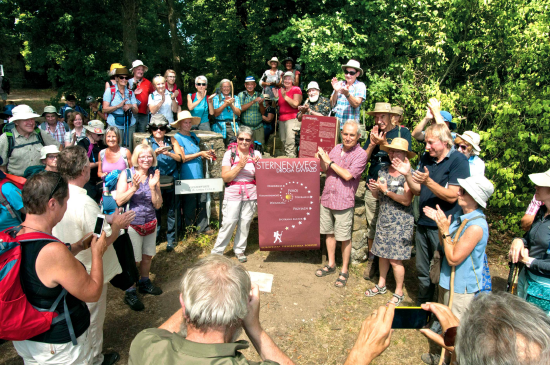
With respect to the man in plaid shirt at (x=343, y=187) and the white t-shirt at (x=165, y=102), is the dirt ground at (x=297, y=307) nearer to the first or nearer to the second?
the man in plaid shirt at (x=343, y=187)

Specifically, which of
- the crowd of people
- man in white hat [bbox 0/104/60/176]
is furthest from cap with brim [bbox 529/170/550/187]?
man in white hat [bbox 0/104/60/176]

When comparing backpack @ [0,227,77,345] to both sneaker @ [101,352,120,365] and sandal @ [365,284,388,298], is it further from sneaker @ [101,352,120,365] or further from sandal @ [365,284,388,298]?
sandal @ [365,284,388,298]

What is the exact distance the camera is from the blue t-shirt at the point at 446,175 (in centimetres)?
398

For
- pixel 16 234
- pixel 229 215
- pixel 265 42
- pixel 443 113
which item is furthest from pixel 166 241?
pixel 265 42

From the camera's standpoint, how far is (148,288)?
4984mm

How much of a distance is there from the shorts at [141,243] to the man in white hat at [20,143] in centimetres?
225

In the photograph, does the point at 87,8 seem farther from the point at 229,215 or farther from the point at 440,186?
the point at 440,186

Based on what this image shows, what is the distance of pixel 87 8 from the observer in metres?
11.1

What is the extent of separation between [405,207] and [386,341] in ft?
10.1

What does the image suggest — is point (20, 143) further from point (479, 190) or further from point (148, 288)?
point (479, 190)

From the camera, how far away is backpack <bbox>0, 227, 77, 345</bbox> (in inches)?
86.1

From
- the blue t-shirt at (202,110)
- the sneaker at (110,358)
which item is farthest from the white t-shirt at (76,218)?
the blue t-shirt at (202,110)

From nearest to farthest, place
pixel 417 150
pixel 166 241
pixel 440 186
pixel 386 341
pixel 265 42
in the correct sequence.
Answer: pixel 386 341
pixel 440 186
pixel 166 241
pixel 417 150
pixel 265 42

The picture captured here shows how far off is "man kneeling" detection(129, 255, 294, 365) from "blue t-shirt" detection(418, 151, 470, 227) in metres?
3.08
